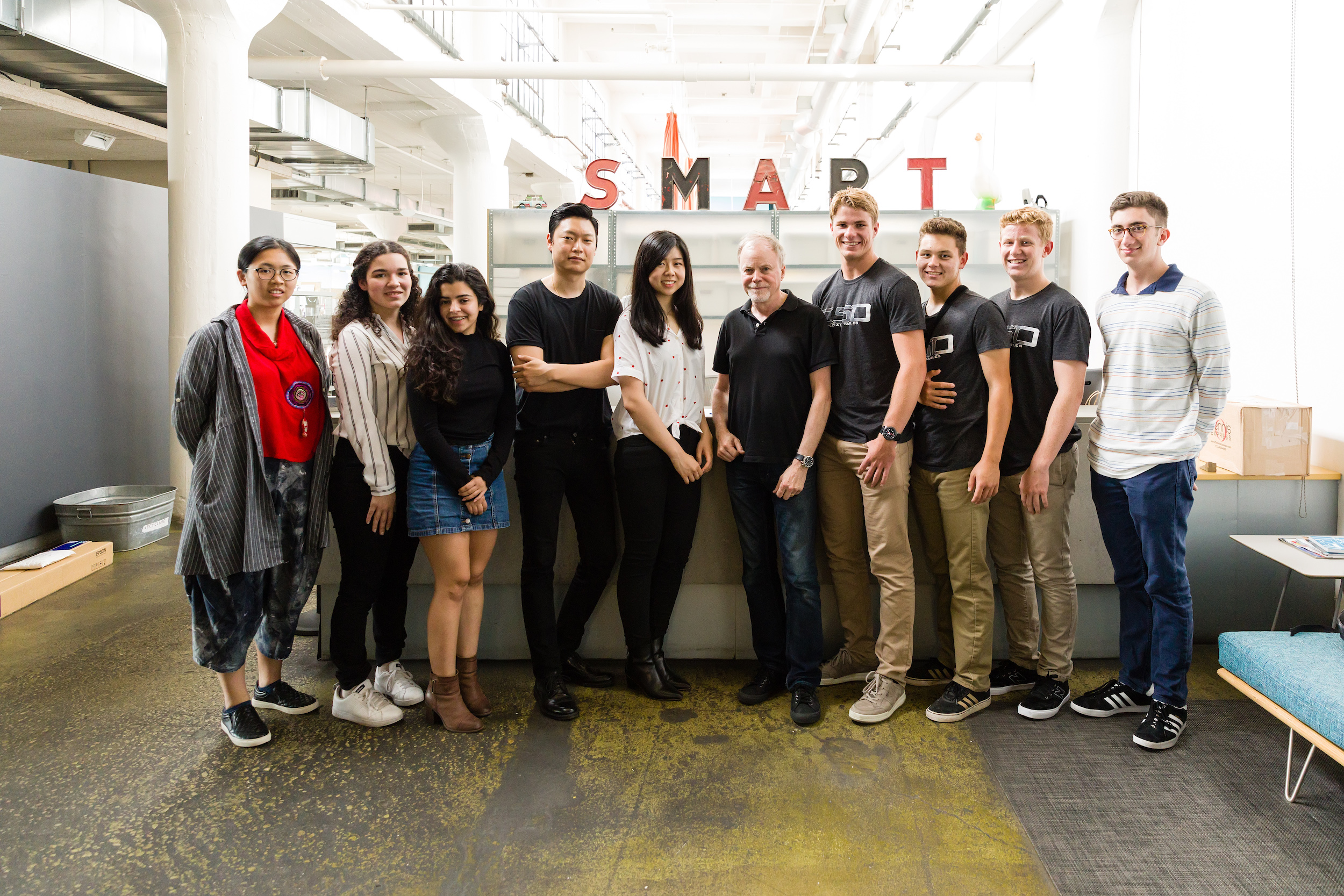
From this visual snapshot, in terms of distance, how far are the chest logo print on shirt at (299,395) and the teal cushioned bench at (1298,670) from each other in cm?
281

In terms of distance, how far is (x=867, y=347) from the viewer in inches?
101

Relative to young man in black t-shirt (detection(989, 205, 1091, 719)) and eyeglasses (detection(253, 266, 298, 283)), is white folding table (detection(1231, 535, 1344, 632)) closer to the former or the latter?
young man in black t-shirt (detection(989, 205, 1091, 719))

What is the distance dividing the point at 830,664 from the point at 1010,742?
0.64 metres

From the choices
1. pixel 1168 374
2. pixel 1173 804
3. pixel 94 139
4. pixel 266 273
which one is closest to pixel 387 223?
pixel 94 139

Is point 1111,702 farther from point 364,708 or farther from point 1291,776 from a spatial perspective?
point 364,708

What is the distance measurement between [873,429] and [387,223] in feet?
46.5

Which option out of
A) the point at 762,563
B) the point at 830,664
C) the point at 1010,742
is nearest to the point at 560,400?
the point at 762,563

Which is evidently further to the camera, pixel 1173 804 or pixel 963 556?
pixel 963 556

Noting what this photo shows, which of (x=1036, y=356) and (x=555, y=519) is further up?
(x=1036, y=356)

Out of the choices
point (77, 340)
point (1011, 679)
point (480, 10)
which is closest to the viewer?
point (1011, 679)

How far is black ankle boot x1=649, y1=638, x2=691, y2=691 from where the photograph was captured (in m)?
2.82

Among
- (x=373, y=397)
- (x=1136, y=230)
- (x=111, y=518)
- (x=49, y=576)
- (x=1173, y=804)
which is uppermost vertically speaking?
(x=1136, y=230)

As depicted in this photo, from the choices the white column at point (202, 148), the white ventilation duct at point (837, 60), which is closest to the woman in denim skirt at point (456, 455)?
the white column at point (202, 148)

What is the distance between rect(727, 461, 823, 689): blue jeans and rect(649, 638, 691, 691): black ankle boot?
30 cm
